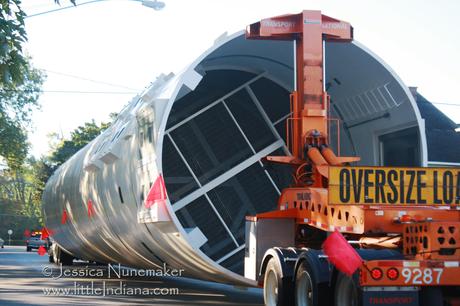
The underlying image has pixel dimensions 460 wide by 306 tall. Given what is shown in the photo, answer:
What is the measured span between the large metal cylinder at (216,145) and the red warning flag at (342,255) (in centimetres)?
424

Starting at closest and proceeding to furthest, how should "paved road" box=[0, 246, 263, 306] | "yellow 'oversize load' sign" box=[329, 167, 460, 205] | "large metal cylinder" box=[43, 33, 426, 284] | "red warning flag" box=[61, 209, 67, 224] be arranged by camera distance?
"yellow 'oversize load' sign" box=[329, 167, 460, 205] < "large metal cylinder" box=[43, 33, 426, 284] < "paved road" box=[0, 246, 263, 306] < "red warning flag" box=[61, 209, 67, 224]

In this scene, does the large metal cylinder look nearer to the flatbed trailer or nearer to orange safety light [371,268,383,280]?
Answer: the flatbed trailer

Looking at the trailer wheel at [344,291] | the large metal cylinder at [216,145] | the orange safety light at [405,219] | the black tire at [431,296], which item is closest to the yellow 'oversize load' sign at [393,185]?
the orange safety light at [405,219]

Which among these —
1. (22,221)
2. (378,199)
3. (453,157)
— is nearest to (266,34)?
(378,199)

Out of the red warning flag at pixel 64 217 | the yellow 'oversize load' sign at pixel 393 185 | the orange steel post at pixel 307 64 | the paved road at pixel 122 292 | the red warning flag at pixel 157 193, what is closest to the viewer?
the yellow 'oversize load' sign at pixel 393 185

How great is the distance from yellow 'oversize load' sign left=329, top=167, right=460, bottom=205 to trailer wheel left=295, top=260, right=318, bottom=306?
0.91 metres

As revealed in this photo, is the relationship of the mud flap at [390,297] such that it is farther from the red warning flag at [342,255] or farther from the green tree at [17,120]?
the green tree at [17,120]

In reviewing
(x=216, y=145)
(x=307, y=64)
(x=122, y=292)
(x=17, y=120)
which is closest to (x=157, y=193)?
(x=307, y=64)

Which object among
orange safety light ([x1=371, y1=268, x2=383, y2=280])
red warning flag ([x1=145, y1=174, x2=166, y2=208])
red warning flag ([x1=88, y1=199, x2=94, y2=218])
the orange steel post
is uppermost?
the orange steel post

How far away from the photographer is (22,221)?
11581cm

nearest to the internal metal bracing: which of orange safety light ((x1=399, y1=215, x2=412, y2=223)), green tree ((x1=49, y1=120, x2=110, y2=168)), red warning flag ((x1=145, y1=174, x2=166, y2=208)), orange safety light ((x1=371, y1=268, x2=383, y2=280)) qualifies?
red warning flag ((x1=145, y1=174, x2=166, y2=208))

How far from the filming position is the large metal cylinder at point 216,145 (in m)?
14.3

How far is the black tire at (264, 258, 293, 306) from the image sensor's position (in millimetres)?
10461

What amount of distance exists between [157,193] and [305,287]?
4019mm
